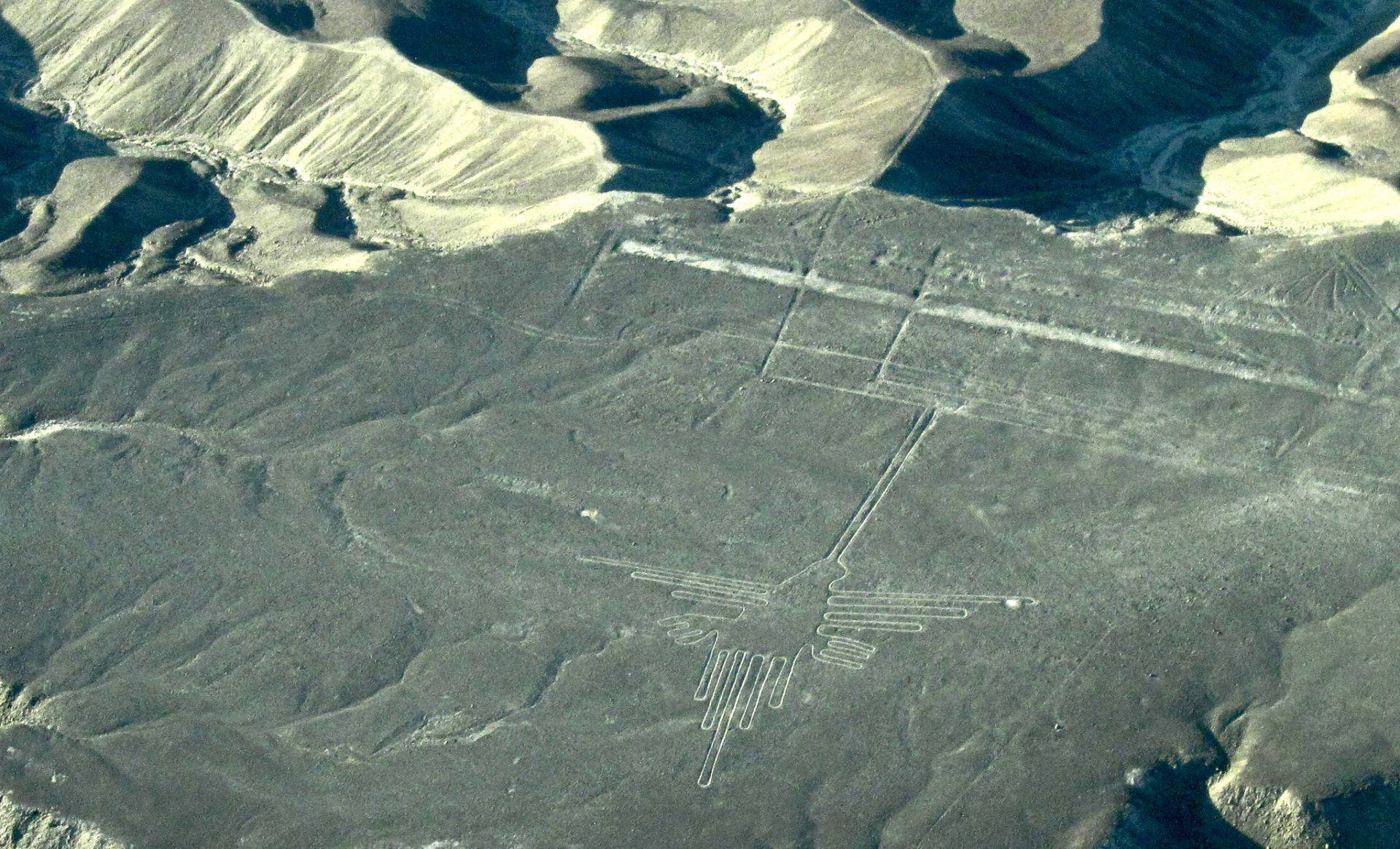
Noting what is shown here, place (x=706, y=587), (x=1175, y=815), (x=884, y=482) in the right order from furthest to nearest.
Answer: (x=884, y=482) → (x=706, y=587) → (x=1175, y=815)

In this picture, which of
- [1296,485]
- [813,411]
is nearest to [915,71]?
[813,411]

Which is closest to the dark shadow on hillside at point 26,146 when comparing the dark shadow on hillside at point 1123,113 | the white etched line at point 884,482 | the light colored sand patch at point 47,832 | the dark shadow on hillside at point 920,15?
the light colored sand patch at point 47,832

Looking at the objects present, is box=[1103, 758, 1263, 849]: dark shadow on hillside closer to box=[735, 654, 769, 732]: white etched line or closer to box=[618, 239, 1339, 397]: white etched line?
box=[735, 654, 769, 732]: white etched line

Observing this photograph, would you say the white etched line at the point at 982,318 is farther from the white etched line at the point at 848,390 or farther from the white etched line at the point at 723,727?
the white etched line at the point at 723,727

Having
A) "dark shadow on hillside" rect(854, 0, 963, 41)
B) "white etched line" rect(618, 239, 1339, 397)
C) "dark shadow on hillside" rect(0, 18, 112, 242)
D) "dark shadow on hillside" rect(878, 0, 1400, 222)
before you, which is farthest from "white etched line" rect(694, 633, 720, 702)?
"dark shadow on hillside" rect(0, 18, 112, 242)

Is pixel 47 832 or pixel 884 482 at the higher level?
pixel 884 482

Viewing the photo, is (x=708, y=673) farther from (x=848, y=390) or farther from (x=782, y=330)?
(x=782, y=330)

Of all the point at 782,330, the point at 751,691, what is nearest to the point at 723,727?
the point at 751,691

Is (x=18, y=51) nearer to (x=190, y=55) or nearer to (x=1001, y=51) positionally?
(x=190, y=55)
